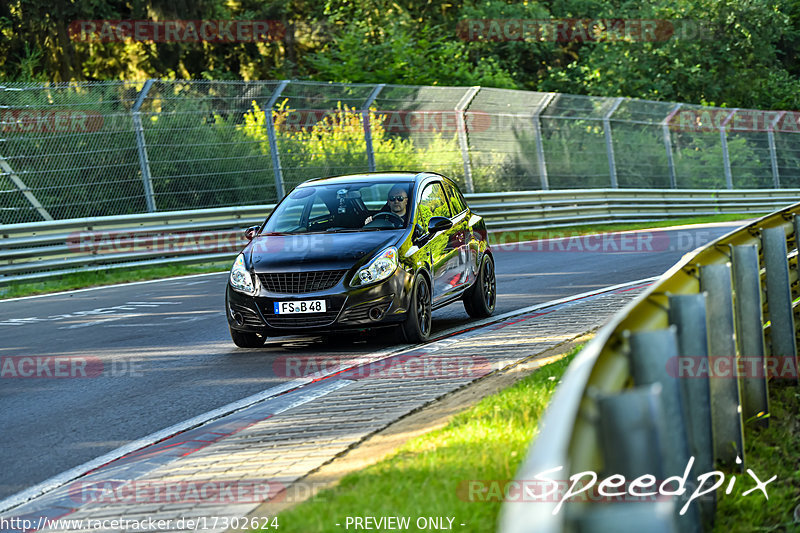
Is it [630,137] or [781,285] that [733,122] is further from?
[781,285]

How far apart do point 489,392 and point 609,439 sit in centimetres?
459

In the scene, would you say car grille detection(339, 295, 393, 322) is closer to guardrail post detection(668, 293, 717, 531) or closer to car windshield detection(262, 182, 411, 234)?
car windshield detection(262, 182, 411, 234)

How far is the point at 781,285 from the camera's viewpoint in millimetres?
7176

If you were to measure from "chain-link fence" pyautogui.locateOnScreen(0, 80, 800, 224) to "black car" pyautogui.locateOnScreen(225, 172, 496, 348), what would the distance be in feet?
28.1

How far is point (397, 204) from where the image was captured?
35.5 feet

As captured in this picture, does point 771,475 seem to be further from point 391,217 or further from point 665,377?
point 391,217

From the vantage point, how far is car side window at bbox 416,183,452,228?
10.9 metres

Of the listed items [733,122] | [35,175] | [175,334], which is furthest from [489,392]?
[733,122]

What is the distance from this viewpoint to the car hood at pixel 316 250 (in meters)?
9.86

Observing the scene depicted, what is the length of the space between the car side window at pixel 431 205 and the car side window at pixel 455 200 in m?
0.21

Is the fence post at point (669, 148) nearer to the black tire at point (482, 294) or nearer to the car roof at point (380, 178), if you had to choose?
the black tire at point (482, 294)

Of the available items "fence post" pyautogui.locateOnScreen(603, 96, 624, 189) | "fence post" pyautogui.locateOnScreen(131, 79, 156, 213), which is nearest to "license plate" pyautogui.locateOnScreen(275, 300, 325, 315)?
"fence post" pyautogui.locateOnScreen(131, 79, 156, 213)

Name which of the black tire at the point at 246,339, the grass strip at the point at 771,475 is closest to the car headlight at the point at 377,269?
the black tire at the point at 246,339

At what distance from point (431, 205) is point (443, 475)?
6.27 metres
